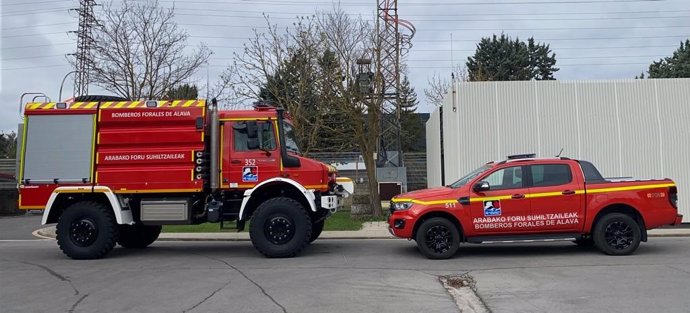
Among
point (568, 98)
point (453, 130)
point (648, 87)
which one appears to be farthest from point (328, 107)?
point (648, 87)

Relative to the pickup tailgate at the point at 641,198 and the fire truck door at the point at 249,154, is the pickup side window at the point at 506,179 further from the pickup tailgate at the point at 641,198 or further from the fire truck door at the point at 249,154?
the fire truck door at the point at 249,154

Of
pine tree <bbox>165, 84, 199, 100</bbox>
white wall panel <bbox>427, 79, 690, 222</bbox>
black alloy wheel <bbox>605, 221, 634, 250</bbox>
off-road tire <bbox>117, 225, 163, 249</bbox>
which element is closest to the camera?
black alloy wheel <bbox>605, 221, 634, 250</bbox>

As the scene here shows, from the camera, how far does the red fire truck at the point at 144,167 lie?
434 inches

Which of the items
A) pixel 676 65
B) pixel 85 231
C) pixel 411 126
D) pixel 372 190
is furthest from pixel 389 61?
pixel 676 65

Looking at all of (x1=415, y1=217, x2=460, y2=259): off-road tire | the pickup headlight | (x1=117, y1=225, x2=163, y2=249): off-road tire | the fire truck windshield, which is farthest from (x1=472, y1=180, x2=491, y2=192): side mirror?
(x1=117, y1=225, x2=163, y2=249): off-road tire

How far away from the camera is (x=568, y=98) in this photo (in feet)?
59.6

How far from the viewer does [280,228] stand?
1091cm

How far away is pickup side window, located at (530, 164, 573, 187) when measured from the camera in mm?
10445

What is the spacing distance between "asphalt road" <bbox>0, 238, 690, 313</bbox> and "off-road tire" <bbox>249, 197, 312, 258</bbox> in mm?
346

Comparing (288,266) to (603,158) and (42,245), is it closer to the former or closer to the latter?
(42,245)

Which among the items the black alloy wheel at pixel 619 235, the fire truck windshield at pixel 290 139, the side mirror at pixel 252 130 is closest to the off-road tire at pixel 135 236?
the side mirror at pixel 252 130

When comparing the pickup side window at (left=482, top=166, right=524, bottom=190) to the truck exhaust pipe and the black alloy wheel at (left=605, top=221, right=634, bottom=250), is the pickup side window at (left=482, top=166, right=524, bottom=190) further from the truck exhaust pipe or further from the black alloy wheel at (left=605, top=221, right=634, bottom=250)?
the truck exhaust pipe

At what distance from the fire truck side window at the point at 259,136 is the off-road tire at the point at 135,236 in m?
3.71

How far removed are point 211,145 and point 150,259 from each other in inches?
103
